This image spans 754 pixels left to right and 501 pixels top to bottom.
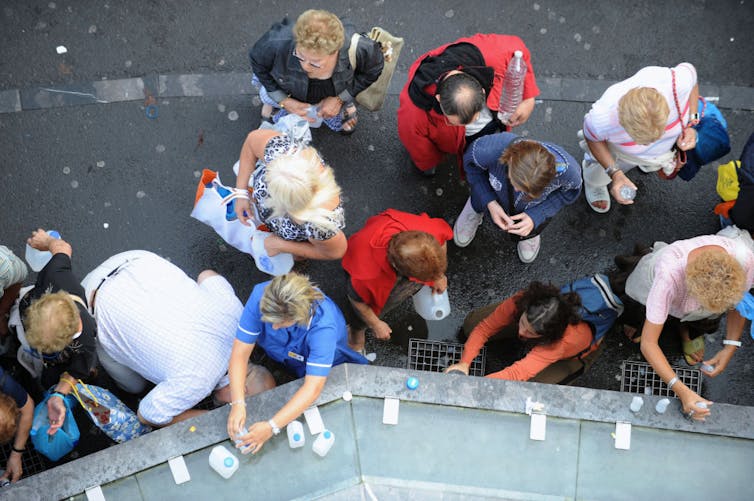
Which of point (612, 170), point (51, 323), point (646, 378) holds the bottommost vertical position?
point (646, 378)

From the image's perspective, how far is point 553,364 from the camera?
4324 mm

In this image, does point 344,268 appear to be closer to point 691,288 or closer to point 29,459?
point 691,288

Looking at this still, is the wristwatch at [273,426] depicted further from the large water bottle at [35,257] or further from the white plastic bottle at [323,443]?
the large water bottle at [35,257]

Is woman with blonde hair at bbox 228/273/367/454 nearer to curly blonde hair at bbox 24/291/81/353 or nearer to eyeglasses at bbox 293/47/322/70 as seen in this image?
curly blonde hair at bbox 24/291/81/353

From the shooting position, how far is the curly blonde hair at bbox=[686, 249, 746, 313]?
A: 3426 mm

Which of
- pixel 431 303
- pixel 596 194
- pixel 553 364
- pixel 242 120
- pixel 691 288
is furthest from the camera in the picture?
pixel 242 120

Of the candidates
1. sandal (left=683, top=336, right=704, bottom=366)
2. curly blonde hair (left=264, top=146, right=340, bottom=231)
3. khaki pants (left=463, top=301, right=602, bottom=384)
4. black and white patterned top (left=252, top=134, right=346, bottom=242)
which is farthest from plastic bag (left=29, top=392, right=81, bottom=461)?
sandal (left=683, top=336, right=704, bottom=366)

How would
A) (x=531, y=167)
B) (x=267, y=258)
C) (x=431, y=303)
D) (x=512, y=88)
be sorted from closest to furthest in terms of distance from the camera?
1. (x=531, y=167)
2. (x=512, y=88)
3. (x=267, y=258)
4. (x=431, y=303)

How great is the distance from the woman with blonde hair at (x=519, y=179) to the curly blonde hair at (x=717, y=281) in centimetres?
87

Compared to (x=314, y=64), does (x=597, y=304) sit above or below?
below

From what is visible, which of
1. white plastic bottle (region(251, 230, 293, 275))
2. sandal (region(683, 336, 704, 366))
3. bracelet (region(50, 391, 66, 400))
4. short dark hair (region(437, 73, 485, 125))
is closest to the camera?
short dark hair (region(437, 73, 485, 125))

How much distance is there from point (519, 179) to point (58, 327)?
266cm

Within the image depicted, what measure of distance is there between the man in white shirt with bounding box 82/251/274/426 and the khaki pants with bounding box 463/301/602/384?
1.70 meters

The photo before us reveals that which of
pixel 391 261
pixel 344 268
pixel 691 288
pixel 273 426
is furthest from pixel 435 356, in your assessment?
pixel 691 288
